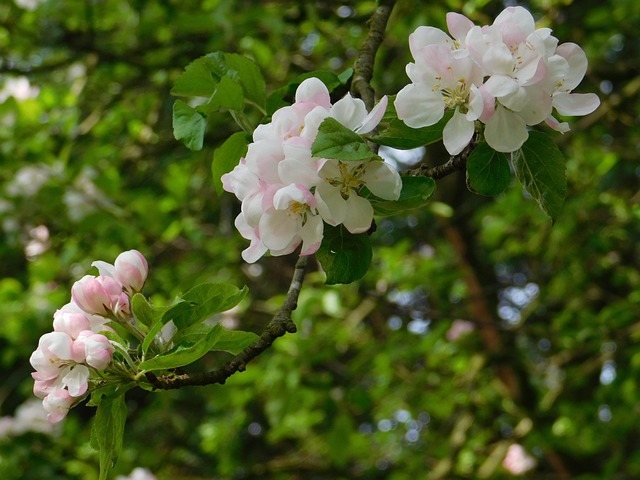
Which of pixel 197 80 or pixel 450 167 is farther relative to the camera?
pixel 197 80

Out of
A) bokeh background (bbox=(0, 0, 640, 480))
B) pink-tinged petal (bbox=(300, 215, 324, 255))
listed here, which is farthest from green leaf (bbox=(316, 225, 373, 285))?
bokeh background (bbox=(0, 0, 640, 480))

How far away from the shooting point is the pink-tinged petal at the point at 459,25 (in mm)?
819

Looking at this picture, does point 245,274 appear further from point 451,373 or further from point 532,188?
point 532,188

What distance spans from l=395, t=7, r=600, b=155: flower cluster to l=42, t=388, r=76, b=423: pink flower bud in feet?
1.48

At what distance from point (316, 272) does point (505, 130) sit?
8.58 ft

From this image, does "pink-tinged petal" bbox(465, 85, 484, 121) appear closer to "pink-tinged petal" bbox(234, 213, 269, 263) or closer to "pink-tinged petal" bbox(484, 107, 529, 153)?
"pink-tinged petal" bbox(484, 107, 529, 153)

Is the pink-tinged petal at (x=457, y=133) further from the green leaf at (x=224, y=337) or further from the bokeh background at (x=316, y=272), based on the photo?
the bokeh background at (x=316, y=272)

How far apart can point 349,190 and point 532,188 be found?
0.19 metres

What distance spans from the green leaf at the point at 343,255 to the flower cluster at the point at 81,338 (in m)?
0.24

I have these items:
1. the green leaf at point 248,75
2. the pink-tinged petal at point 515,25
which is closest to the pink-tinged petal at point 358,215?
the pink-tinged petal at point 515,25

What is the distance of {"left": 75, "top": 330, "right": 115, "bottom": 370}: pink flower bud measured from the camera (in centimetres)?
83

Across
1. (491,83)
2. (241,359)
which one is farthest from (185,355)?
(491,83)

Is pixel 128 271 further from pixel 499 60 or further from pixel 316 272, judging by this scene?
pixel 316 272

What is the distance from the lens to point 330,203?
78cm
